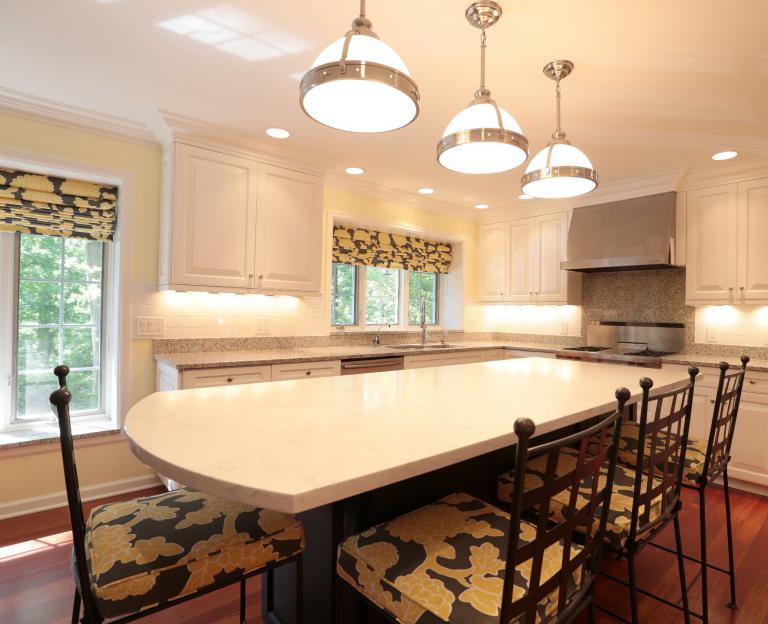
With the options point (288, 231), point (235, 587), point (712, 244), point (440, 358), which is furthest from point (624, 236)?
point (235, 587)

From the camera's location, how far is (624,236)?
391 centimetres

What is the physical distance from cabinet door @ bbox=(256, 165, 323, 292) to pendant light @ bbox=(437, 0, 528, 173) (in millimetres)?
1894

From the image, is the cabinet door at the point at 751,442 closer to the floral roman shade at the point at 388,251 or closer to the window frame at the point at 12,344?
the floral roman shade at the point at 388,251

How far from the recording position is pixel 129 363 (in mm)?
3004

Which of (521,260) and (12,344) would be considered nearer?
(12,344)

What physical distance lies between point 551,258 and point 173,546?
432 centimetres

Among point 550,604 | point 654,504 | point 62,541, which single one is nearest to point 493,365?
point 654,504

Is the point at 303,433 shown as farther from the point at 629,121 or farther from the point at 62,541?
the point at 629,121

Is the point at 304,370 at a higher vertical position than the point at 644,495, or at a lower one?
higher

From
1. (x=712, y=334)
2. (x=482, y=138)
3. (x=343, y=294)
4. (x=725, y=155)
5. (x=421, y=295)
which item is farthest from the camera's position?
(x=421, y=295)

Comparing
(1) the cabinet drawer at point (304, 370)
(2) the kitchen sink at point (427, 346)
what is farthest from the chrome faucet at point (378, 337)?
(1) the cabinet drawer at point (304, 370)

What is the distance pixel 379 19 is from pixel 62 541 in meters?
2.98

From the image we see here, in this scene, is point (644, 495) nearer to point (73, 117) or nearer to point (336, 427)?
point (336, 427)

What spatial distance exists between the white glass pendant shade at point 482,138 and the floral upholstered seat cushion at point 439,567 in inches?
46.8
